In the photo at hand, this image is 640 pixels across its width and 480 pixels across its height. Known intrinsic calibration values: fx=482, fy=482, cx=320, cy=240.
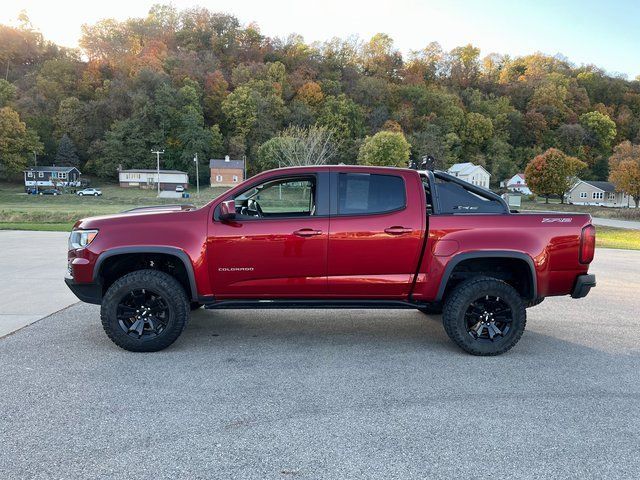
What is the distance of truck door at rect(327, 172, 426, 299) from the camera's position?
16.0 feet

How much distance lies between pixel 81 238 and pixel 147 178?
3275 inches

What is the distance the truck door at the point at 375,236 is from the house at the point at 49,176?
83230 mm

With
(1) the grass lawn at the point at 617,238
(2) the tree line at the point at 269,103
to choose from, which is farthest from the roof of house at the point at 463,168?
(1) the grass lawn at the point at 617,238

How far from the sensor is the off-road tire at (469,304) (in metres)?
4.89

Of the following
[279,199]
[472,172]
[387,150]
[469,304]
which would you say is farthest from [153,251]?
[472,172]

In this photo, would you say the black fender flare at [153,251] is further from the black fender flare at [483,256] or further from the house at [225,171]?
the house at [225,171]

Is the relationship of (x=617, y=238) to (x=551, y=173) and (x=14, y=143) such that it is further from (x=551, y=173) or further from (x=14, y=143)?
(x=14, y=143)

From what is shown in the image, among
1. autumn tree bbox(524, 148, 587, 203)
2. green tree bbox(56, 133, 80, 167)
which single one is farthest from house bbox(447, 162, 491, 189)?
green tree bbox(56, 133, 80, 167)

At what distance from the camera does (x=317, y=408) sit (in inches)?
144

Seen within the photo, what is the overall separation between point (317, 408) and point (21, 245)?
43.1 feet

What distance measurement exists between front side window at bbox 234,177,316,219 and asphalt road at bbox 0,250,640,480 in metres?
1.45

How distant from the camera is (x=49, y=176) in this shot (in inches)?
3164

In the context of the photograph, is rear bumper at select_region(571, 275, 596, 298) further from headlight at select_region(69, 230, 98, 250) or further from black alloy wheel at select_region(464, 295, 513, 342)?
headlight at select_region(69, 230, 98, 250)

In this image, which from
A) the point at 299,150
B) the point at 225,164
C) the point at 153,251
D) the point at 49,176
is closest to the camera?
the point at 153,251
